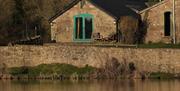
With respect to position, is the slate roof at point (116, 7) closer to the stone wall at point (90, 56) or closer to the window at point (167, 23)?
the window at point (167, 23)

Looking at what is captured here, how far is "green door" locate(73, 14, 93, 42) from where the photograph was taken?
64125 mm

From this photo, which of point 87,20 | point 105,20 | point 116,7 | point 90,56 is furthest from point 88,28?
point 90,56

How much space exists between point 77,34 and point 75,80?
1236 centimetres

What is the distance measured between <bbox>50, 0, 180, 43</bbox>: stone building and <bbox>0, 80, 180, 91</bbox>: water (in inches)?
477

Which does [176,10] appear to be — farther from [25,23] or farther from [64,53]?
[25,23]

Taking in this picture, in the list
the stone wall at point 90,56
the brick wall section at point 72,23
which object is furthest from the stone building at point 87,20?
the stone wall at point 90,56

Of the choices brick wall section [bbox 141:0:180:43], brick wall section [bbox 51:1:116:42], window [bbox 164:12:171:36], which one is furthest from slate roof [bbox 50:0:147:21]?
window [bbox 164:12:171:36]

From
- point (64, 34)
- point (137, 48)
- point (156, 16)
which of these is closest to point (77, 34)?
point (64, 34)

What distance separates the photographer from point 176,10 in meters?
62.4

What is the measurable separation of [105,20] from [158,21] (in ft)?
13.3

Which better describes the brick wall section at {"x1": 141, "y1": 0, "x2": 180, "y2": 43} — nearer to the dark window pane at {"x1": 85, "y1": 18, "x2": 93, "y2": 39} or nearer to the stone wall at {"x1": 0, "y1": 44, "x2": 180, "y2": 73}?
the dark window pane at {"x1": 85, "y1": 18, "x2": 93, "y2": 39}

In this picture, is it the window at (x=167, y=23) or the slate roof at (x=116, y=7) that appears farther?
the slate roof at (x=116, y=7)

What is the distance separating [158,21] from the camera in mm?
63344

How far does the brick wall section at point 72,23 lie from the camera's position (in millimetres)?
62969
